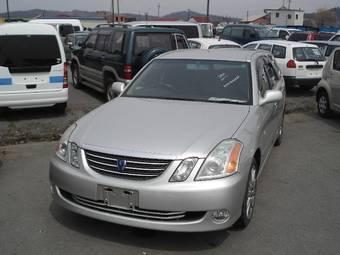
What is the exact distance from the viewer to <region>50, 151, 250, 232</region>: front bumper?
3441 millimetres

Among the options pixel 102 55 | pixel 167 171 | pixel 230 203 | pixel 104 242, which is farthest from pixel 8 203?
pixel 102 55

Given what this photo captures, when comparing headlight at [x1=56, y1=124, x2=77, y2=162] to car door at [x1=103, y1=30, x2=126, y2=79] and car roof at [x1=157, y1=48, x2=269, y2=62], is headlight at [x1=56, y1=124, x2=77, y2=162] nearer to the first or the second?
car roof at [x1=157, y1=48, x2=269, y2=62]

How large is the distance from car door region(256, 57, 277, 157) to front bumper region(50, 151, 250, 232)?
1.13 meters

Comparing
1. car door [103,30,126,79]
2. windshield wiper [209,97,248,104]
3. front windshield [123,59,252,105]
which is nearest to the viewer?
windshield wiper [209,97,248,104]

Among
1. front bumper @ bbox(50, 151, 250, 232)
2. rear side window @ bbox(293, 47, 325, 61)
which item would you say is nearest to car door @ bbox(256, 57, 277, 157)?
front bumper @ bbox(50, 151, 250, 232)

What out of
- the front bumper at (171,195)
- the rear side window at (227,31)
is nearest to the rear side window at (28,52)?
the front bumper at (171,195)

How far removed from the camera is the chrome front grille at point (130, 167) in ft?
11.6

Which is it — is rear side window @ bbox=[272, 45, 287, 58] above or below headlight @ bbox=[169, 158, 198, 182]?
below

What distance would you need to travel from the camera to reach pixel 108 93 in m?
9.93

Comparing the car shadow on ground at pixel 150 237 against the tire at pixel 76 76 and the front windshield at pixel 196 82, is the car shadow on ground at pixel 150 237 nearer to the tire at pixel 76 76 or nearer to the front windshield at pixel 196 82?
the front windshield at pixel 196 82

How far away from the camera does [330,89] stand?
9.34m

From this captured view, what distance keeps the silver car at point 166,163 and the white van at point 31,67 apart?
4400mm

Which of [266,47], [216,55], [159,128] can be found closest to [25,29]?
[216,55]

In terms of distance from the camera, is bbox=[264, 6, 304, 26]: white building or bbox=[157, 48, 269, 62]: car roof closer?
bbox=[157, 48, 269, 62]: car roof
